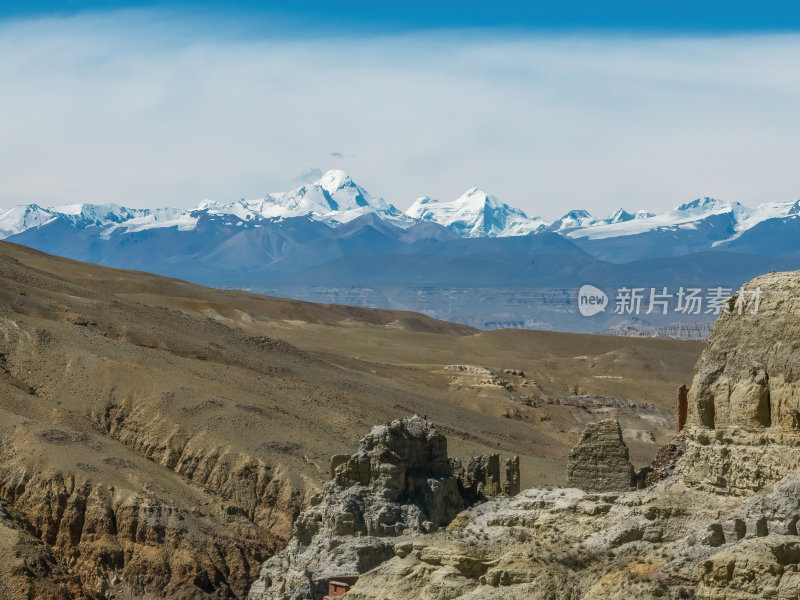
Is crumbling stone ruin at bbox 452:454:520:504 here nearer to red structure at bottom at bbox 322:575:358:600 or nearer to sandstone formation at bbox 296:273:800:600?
red structure at bottom at bbox 322:575:358:600

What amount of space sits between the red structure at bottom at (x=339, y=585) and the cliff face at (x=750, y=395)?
10367 mm

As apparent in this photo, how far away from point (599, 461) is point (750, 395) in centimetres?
810

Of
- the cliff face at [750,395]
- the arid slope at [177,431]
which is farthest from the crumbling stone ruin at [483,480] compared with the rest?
the cliff face at [750,395]

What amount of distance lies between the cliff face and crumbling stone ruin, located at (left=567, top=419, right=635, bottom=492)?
591cm

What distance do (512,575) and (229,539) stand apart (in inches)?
1731

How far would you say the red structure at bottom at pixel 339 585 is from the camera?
3355 centimetres

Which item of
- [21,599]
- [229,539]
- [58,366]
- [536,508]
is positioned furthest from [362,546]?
[58,366]

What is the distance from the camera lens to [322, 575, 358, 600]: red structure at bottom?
3355 centimetres

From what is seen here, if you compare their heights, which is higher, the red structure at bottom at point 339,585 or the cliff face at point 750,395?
the cliff face at point 750,395

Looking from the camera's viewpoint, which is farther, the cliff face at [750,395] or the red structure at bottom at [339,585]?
the red structure at bottom at [339,585]

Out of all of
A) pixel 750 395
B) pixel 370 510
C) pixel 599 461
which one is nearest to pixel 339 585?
pixel 599 461

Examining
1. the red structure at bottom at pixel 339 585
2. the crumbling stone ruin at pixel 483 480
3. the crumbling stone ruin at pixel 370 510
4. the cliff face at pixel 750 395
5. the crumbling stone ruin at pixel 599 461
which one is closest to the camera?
the cliff face at pixel 750 395

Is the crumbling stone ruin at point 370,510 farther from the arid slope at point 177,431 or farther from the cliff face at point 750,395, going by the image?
the arid slope at point 177,431

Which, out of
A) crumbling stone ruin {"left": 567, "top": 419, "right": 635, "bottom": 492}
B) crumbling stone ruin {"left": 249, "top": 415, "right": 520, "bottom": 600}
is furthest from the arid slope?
crumbling stone ruin {"left": 567, "top": 419, "right": 635, "bottom": 492}
